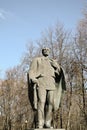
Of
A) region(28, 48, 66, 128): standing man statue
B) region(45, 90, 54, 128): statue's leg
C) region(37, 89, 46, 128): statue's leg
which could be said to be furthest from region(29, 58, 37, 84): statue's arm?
region(45, 90, 54, 128): statue's leg

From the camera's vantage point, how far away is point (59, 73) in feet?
30.8

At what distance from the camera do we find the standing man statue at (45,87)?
28.8ft

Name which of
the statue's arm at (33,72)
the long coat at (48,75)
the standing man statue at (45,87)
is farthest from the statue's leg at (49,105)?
the statue's arm at (33,72)

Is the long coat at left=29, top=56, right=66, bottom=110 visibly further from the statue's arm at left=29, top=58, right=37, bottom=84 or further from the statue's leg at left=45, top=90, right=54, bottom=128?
the statue's leg at left=45, top=90, right=54, bottom=128

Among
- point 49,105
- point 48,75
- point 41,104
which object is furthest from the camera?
point 48,75

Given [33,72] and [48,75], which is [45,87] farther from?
[33,72]

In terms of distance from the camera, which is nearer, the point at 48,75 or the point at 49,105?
the point at 49,105

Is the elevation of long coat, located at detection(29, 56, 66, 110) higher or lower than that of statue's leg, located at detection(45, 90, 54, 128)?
higher

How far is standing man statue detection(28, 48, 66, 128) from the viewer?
8766mm

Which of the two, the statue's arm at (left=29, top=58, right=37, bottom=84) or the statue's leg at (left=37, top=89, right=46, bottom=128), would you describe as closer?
the statue's leg at (left=37, top=89, right=46, bottom=128)

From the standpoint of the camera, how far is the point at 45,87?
9.00 metres

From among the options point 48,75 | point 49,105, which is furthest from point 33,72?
point 49,105

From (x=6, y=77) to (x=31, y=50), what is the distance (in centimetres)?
1346

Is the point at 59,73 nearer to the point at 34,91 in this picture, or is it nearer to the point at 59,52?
the point at 34,91
